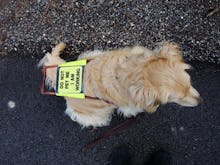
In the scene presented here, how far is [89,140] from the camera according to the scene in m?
3.79

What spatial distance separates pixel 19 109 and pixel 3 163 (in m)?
0.62

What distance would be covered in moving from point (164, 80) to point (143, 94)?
179 millimetres

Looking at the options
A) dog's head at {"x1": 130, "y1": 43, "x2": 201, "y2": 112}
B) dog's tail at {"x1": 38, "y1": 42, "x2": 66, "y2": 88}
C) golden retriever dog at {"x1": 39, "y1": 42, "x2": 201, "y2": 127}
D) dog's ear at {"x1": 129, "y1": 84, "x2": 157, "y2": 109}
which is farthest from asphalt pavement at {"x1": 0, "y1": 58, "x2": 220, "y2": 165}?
dog's ear at {"x1": 129, "y1": 84, "x2": 157, "y2": 109}

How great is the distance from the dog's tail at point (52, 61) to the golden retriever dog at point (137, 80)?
0.04 feet

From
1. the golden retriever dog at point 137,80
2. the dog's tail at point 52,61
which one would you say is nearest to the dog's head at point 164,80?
the golden retriever dog at point 137,80

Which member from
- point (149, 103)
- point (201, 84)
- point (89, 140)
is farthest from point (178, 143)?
point (149, 103)

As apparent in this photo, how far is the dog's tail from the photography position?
10.5 feet

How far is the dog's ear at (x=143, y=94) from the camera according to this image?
245 cm

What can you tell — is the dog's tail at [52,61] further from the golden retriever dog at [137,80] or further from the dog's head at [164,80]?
the dog's head at [164,80]

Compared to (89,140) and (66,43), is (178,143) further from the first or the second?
(66,43)

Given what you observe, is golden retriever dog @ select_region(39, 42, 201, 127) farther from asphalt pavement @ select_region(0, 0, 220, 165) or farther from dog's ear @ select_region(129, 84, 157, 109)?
asphalt pavement @ select_region(0, 0, 220, 165)

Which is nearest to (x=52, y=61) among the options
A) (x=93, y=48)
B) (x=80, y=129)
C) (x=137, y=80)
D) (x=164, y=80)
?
(x=93, y=48)

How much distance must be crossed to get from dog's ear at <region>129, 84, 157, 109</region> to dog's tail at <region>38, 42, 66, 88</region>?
3.07 feet

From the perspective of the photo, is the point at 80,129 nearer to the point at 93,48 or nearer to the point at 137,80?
the point at 93,48
